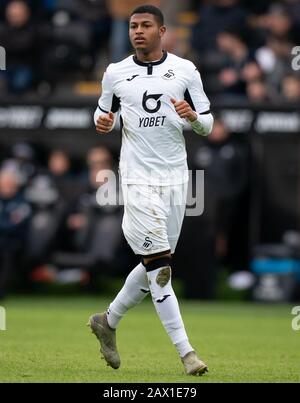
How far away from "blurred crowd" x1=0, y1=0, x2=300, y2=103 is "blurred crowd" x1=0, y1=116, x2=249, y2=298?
101 centimetres

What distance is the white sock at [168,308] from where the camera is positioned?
8227 mm

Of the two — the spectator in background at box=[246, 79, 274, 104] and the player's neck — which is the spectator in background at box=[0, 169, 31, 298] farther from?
the player's neck

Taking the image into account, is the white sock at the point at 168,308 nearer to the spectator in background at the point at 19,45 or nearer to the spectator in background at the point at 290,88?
the spectator in background at the point at 290,88

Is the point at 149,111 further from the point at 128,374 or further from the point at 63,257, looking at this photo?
the point at 63,257

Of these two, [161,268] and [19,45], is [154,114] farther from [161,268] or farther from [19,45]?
[19,45]

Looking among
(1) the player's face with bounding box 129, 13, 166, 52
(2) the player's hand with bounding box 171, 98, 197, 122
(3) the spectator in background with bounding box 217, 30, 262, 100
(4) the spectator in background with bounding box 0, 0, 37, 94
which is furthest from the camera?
(4) the spectator in background with bounding box 0, 0, 37, 94

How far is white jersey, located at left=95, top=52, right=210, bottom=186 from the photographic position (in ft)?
27.7

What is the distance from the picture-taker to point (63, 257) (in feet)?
52.2

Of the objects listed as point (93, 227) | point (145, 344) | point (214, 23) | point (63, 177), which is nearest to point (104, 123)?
point (145, 344)

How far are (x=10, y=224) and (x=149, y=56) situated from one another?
750 cm

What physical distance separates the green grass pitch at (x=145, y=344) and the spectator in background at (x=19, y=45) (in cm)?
334

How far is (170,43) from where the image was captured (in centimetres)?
1609

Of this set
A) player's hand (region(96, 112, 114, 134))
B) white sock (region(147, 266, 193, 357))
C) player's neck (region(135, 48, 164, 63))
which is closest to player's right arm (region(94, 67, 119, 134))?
player's hand (region(96, 112, 114, 134))
